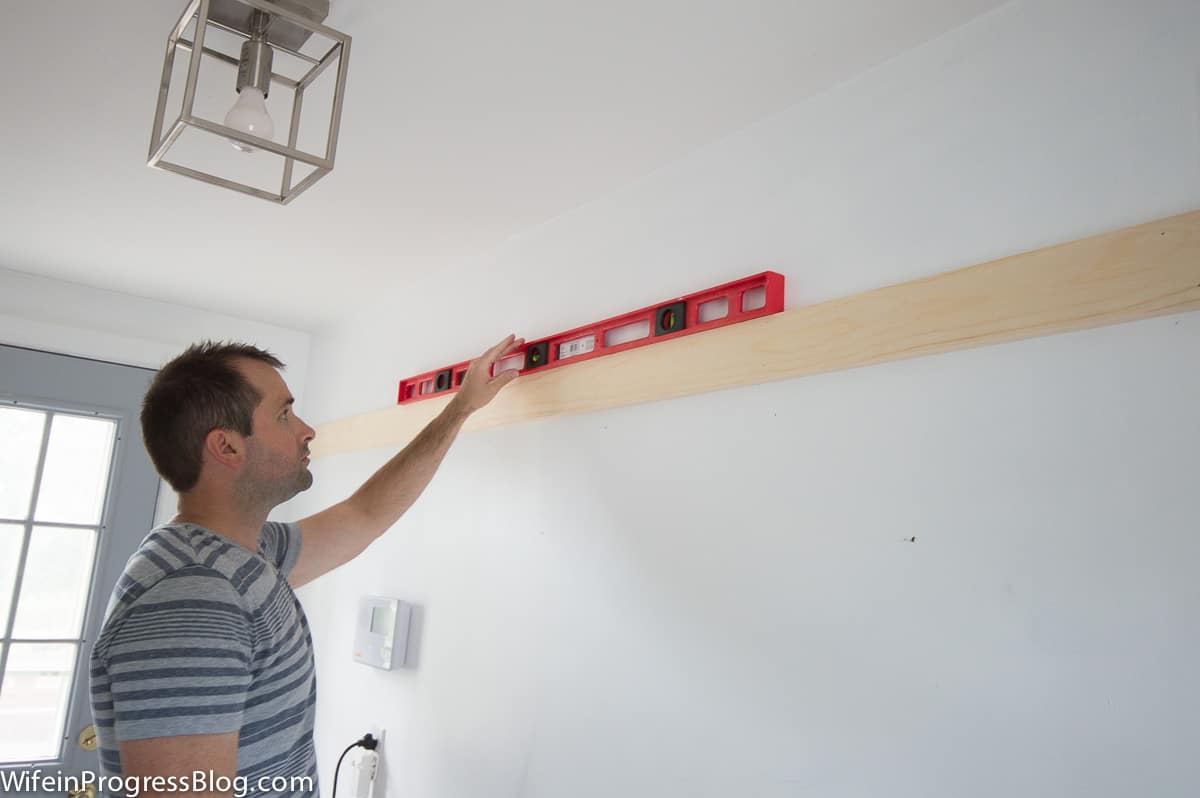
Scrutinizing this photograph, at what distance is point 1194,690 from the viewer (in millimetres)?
794

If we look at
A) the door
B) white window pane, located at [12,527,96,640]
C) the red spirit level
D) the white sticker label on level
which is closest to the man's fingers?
the red spirit level

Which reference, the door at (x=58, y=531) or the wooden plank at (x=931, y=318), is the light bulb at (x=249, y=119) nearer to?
the wooden plank at (x=931, y=318)

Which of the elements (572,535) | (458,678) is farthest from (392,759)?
(572,535)

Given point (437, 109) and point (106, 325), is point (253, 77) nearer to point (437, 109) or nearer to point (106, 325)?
point (437, 109)

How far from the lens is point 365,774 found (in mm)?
2020

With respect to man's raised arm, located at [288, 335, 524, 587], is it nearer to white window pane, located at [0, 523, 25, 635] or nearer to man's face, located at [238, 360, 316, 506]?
man's face, located at [238, 360, 316, 506]

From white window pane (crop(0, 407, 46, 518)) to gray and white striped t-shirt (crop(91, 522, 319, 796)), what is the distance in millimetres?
1721

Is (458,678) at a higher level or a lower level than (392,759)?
higher

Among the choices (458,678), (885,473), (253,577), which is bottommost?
(458,678)

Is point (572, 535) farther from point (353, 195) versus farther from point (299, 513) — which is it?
point (299, 513)

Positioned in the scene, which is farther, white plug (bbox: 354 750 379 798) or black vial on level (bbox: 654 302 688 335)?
white plug (bbox: 354 750 379 798)

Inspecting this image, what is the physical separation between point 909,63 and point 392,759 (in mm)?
1848

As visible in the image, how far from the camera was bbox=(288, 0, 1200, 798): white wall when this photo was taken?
0.87 metres

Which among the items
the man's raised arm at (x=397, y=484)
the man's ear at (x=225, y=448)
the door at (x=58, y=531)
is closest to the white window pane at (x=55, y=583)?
the door at (x=58, y=531)
